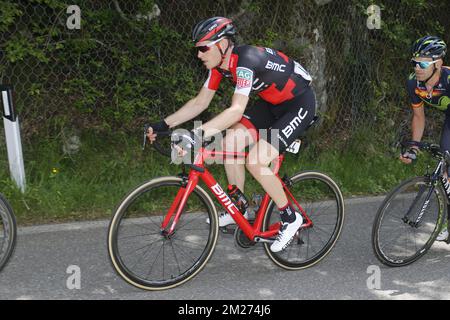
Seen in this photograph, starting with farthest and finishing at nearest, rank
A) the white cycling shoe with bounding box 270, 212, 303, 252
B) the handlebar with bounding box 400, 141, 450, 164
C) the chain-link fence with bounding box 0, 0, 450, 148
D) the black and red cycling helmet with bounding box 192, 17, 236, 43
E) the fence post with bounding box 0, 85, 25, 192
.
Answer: the chain-link fence with bounding box 0, 0, 450, 148, the fence post with bounding box 0, 85, 25, 192, the handlebar with bounding box 400, 141, 450, 164, the white cycling shoe with bounding box 270, 212, 303, 252, the black and red cycling helmet with bounding box 192, 17, 236, 43

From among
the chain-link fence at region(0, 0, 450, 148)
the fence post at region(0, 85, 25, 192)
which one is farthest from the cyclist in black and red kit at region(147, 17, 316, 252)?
the chain-link fence at region(0, 0, 450, 148)

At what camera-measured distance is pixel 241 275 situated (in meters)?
4.31

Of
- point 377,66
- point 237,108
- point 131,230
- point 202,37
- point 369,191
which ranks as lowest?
point 369,191

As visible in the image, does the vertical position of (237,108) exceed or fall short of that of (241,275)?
it exceeds it

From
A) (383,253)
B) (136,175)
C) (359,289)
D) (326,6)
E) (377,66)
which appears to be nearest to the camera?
(359,289)

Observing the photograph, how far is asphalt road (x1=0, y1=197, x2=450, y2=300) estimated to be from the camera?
396 centimetres

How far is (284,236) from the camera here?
4223 millimetres

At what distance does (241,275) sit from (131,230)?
41.5 inches

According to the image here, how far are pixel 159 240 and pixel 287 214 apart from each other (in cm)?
115

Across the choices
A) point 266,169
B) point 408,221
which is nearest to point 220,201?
point 266,169

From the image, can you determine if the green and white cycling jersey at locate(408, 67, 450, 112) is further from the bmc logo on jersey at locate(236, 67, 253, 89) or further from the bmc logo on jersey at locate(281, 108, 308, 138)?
the bmc logo on jersey at locate(236, 67, 253, 89)

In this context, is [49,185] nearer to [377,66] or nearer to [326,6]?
[326,6]
